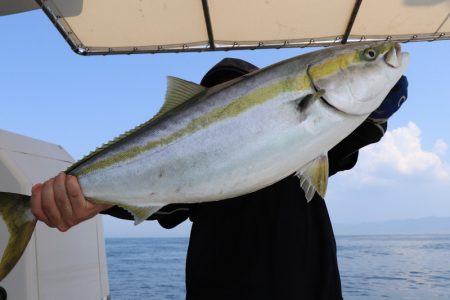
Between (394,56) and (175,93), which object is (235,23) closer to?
(175,93)

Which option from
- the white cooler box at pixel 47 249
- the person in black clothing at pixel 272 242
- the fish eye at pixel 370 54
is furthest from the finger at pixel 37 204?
the fish eye at pixel 370 54

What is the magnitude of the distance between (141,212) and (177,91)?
0.61 meters

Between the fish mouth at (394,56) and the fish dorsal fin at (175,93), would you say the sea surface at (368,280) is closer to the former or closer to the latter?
the fish mouth at (394,56)

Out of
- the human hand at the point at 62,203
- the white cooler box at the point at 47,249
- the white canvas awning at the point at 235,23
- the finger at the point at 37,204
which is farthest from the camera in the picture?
the white canvas awning at the point at 235,23

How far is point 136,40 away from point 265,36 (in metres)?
1.62

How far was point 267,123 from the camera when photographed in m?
1.96

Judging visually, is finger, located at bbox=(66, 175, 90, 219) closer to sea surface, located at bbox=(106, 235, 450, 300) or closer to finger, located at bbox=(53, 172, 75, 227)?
finger, located at bbox=(53, 172, 75, 227)

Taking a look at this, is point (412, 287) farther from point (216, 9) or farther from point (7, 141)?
point (7, 141)

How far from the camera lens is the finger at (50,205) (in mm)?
2346

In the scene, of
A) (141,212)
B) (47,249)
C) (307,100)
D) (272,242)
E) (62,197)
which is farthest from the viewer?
(47,249)

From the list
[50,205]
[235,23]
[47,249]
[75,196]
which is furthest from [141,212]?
[235,23]

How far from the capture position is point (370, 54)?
6.53 ft

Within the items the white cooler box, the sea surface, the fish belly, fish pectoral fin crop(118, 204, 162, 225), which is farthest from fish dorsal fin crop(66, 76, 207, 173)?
the sea surface

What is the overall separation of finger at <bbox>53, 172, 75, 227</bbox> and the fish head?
1.33 meters
